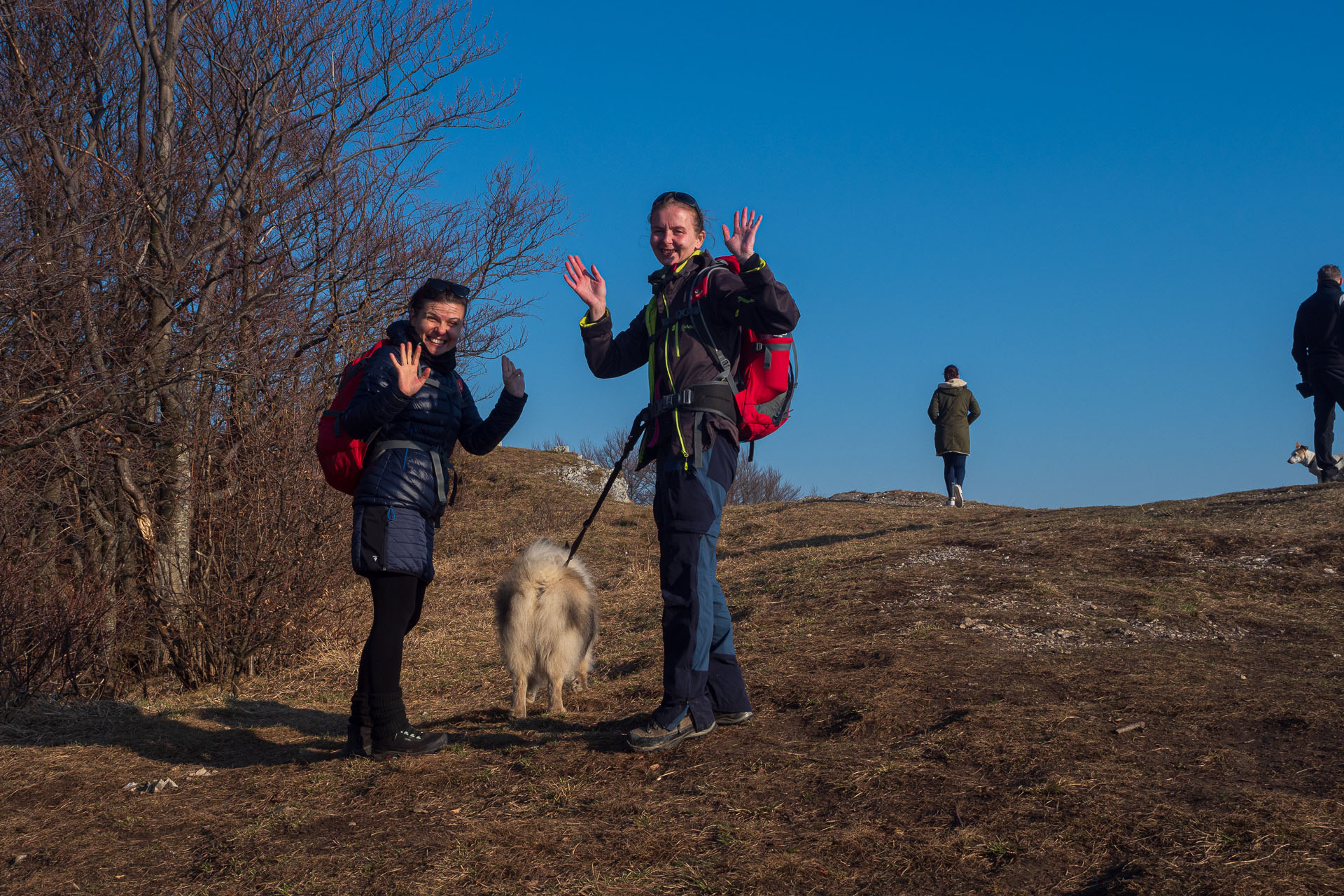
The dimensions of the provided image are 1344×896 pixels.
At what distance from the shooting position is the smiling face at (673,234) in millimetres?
4051

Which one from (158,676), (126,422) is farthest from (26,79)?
(158,676)

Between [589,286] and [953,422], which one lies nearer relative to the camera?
[589,286]

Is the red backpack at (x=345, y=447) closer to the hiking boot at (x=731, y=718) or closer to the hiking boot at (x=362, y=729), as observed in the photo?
the hiking boot at (x=362, y=729)

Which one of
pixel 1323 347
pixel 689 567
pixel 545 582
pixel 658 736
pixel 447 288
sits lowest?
pixel 658 736

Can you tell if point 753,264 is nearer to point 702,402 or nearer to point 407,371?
point 702,402

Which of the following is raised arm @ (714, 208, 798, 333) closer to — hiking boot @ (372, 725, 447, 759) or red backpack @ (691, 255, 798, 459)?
red backpack @ (691, 255, 798, 459)

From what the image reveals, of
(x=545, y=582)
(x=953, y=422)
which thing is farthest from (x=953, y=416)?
(x=545, y=582)

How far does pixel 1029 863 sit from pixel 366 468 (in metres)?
2.84

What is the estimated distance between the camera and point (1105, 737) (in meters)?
3.72

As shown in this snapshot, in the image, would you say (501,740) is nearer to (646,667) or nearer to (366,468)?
(366,468)

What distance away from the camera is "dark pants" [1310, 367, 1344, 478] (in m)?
10.2

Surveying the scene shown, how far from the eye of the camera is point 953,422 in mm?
15211

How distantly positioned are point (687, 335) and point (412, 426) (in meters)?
Answer: 1.22

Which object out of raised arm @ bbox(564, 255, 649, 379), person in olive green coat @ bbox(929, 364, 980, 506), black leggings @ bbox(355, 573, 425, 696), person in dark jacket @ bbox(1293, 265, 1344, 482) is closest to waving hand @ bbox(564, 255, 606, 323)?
raised arm @ bbox(564, 255, 649, 379)
